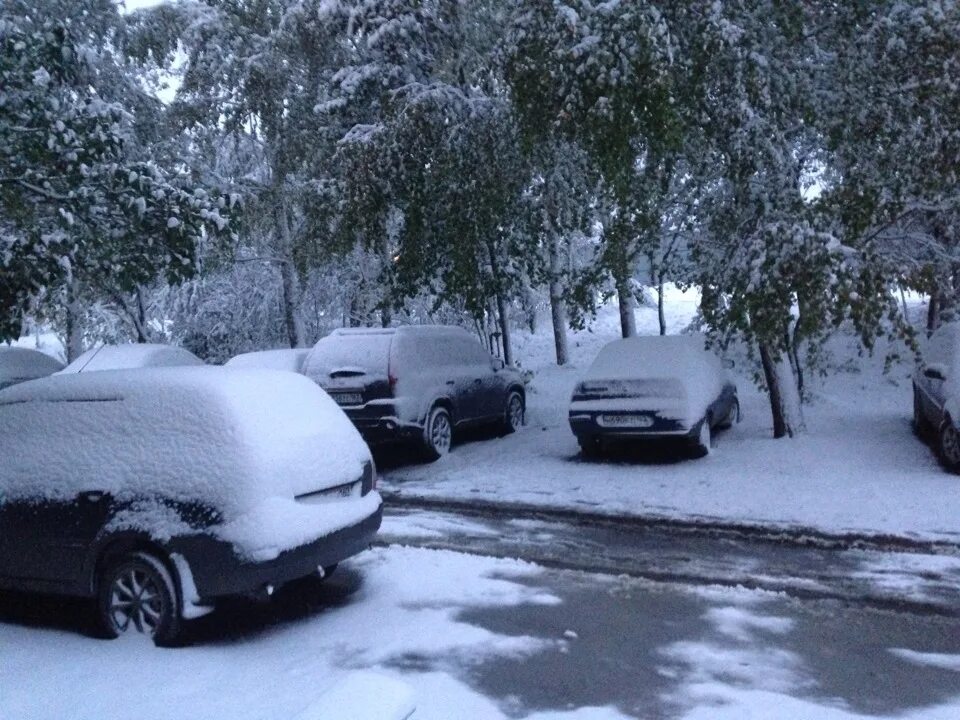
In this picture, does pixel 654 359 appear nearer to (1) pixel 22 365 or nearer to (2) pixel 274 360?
(2) pixel 274 360

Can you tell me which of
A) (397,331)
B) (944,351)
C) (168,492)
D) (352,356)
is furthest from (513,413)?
(168,492)

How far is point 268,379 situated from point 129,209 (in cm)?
403

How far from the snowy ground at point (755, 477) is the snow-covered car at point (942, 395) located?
9.8 inches

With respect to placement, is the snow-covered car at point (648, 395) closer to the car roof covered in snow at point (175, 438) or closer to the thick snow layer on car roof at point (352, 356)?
the thick snow layer on car roof at point (352, 356)

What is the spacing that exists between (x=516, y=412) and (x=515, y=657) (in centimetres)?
984

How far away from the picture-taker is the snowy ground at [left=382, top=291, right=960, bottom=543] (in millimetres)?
8891

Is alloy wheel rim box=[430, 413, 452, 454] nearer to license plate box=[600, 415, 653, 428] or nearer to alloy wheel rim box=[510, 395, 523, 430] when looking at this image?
alloy wheel rim box=[510, 395, 523, 430]

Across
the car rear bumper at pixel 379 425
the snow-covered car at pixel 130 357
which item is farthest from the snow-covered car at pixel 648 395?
the snow-covered car at pixel 130 357

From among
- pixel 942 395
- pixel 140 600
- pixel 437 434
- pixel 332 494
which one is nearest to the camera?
pixel 140 600

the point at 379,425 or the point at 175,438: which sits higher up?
the point at 175,438

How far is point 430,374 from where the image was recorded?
1273cm

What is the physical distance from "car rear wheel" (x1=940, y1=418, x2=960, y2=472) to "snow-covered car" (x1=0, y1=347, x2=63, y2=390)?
1412 centimetres

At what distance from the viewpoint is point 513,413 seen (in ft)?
48.9

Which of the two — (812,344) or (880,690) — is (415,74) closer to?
(812,344)
